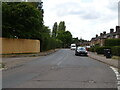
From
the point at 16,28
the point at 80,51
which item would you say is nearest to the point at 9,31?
the point at 16,28

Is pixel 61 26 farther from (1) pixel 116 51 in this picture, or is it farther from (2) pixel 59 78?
(2) pixel 59 78

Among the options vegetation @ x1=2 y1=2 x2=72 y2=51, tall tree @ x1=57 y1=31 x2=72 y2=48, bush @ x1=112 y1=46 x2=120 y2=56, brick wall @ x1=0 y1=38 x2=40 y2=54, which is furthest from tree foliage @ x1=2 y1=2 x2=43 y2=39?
tall tree @ x1=57 y1=31 x2=72 y2=48

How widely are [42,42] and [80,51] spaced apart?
13222mm

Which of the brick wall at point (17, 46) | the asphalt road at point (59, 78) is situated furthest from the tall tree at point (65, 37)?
the asphalt road at point (59, 78)

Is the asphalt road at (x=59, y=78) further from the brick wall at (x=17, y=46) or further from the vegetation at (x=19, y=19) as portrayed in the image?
the vegetation at (x=19, y=19)

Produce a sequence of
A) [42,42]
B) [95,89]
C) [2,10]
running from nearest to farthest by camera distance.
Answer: [95,89] → [2,10] → [42,42]

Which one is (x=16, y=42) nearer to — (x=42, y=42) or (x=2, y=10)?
(x=2, y=10)

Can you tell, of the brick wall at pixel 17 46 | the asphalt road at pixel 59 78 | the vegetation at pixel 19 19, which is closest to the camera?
the asphalt road at pixel 59 78

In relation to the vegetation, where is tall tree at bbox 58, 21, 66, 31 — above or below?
above

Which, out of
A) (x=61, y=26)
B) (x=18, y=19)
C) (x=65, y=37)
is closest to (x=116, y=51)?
(x=18, y=19)

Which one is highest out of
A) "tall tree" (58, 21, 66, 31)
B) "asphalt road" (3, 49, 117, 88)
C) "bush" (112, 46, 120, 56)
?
"tall tree" (58, 21, 66, 31)

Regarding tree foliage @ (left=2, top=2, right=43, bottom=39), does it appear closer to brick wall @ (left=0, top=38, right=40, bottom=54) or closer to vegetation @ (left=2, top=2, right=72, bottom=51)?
vegetation @ (left=2, top=2, right=72, bottom=51)

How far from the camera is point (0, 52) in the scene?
33.2 m

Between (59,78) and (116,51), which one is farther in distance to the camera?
(116,51)
